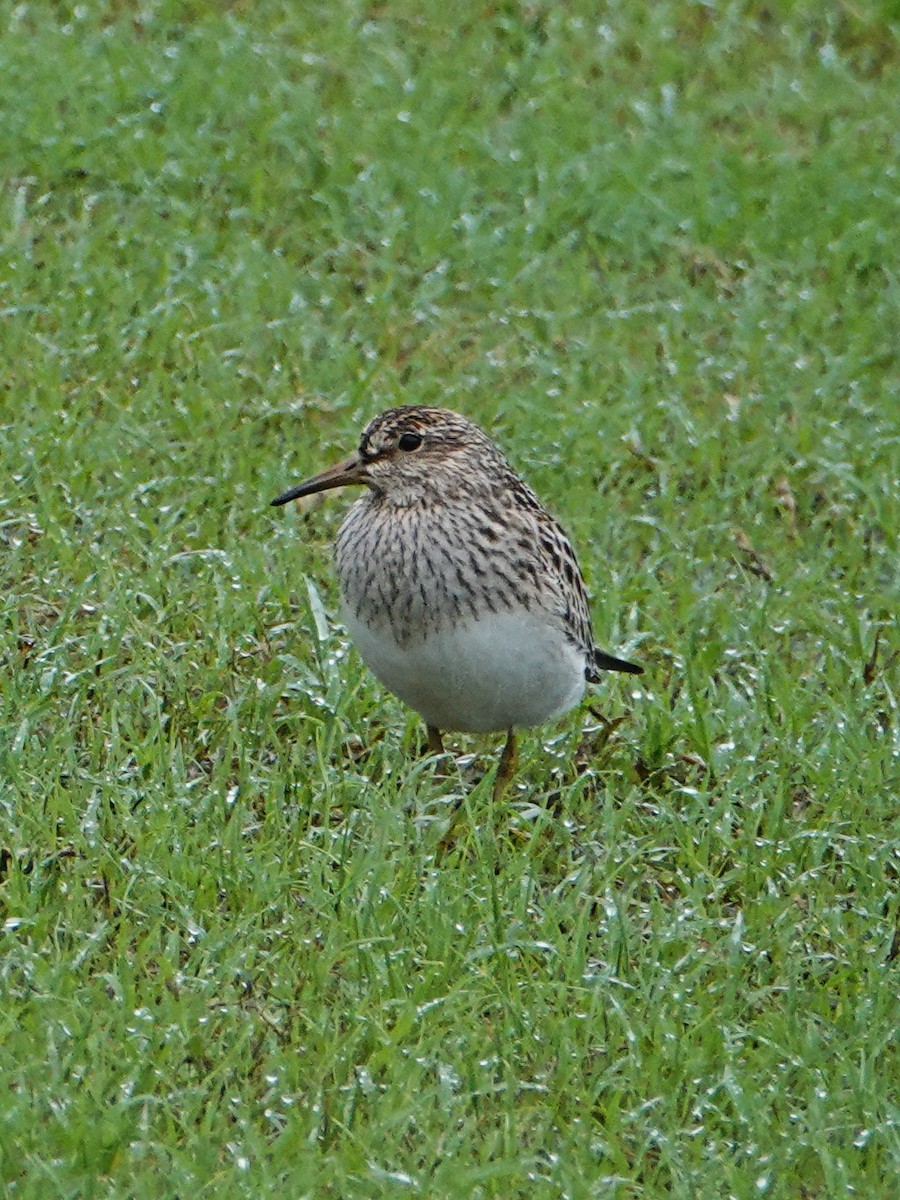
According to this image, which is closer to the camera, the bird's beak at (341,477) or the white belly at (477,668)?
the white belly at (477,668)

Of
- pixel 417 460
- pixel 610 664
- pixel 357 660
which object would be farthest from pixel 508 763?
pixel 417 460

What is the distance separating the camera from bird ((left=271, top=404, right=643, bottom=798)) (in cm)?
591

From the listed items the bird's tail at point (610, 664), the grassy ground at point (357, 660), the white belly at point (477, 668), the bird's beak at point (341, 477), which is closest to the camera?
the grassy ground at point (357, 660)

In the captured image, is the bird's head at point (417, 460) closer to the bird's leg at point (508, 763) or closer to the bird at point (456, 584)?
the bird at point (456, 584)

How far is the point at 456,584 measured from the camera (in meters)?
5.95

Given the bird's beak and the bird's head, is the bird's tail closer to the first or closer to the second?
the bird's head

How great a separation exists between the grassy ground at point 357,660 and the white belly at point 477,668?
8.8 inches

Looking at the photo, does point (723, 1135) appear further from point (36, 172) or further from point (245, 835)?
point (36, 172)

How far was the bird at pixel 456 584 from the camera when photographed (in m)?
5.91

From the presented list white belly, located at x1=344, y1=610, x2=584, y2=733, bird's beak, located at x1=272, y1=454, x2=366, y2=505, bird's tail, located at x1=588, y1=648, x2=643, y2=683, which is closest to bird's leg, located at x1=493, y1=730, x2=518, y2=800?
white belly, located at x1=344, y1=610, x2=584, y2=733

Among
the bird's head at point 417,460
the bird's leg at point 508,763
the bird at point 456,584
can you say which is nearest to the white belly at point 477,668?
the bird at point 456,584

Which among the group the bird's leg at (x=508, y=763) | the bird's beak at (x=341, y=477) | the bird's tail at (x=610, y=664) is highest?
the bird's beak at (x=341, y=477)

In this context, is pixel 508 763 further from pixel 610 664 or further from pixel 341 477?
pixel 341 477

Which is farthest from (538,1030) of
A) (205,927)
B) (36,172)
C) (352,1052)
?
(36,172)
